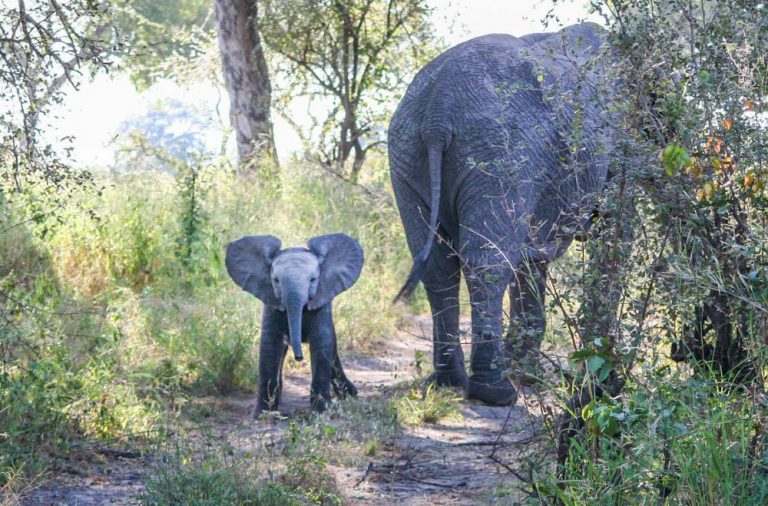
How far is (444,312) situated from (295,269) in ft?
3.20

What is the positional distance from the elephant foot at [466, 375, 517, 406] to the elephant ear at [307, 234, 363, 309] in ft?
3.28

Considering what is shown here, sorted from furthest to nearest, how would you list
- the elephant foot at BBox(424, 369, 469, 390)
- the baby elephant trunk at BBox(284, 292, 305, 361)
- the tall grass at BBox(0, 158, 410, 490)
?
the elephant foot at BBox(424, 369, 469, 390) < the baby elephant trunk at BBox(284, 292, 305, 361) < the tall grass at BBox(0, 158, 410, 490)

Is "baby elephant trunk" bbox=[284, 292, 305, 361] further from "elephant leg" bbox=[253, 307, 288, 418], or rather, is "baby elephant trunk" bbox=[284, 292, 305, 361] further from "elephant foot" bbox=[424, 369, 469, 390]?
"elephant foot" bbox=[424, 369, 469, 390]

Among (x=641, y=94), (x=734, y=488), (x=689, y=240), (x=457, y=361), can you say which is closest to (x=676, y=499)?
(x=734, y=488)

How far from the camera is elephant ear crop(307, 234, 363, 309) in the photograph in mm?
7512

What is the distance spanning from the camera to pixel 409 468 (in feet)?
19.3

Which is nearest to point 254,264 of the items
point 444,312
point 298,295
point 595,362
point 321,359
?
point 298,295

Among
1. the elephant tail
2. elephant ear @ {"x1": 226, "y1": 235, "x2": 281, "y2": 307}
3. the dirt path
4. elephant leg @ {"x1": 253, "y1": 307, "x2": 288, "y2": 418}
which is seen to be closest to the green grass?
the dirt path

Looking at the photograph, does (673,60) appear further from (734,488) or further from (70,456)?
(70,456)

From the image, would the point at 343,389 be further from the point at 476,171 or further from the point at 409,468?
the point at 409,468

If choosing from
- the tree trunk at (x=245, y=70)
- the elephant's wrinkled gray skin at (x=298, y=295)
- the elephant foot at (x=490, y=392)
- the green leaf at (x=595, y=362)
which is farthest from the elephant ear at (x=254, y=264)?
the tree trunk at (x=245, y=70)

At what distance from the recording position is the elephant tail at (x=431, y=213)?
6.97 metres

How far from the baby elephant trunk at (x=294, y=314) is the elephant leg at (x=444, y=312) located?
912 millimetres

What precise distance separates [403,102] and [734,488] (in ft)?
14.1
